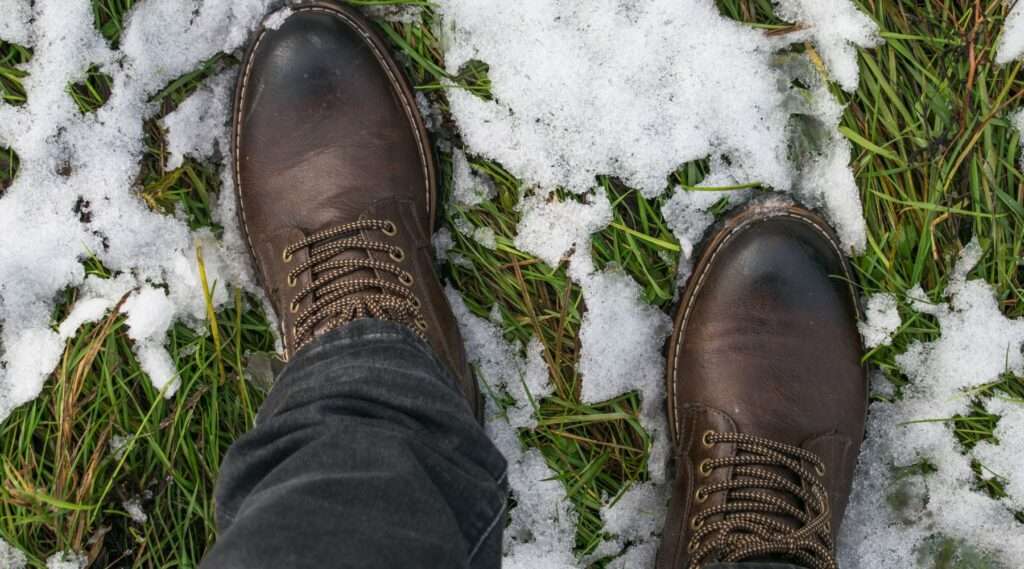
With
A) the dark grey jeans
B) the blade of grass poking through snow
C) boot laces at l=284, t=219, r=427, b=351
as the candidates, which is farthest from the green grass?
the dark grey jeans

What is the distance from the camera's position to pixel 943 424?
3.58ft

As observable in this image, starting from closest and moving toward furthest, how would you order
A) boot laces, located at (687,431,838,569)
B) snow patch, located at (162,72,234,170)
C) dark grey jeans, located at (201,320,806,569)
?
dark grey jeans, located at (201,320,806,569) → boot laces, located at (687,431,838,569) → snow patch, located at (162,72,234,170)

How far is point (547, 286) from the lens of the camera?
43.3 inches

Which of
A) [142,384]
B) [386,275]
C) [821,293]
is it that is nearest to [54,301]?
[142,384]

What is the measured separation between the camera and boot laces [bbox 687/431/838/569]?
0.99 metres

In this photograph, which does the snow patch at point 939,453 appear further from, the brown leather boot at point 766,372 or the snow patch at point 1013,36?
the snow patch at point 1013,36

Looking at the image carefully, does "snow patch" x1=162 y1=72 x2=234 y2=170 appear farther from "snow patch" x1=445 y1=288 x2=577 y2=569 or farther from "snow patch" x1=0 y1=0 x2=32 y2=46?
"snow patch" x1=445 y1=288 x2=577 y2=569

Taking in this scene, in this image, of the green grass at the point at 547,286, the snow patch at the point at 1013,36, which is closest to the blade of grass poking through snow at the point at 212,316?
the green grass at the point at 547,286

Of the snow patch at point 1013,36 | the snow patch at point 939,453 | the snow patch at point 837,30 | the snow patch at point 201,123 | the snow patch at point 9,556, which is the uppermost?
the snow patch at point 201,123

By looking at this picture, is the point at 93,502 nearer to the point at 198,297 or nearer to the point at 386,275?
the point at 198,297

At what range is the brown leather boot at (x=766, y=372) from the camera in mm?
1053

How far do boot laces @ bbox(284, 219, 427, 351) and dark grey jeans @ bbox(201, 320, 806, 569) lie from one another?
0.17 feet

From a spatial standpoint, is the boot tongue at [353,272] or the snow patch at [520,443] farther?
the snow patch at [520,443]

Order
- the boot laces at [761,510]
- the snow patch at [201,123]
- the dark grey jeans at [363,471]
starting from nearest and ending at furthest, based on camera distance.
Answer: the dark grey jeans at [363,471] → the boot laces at [761,510] → the snow patch at [201,123]
